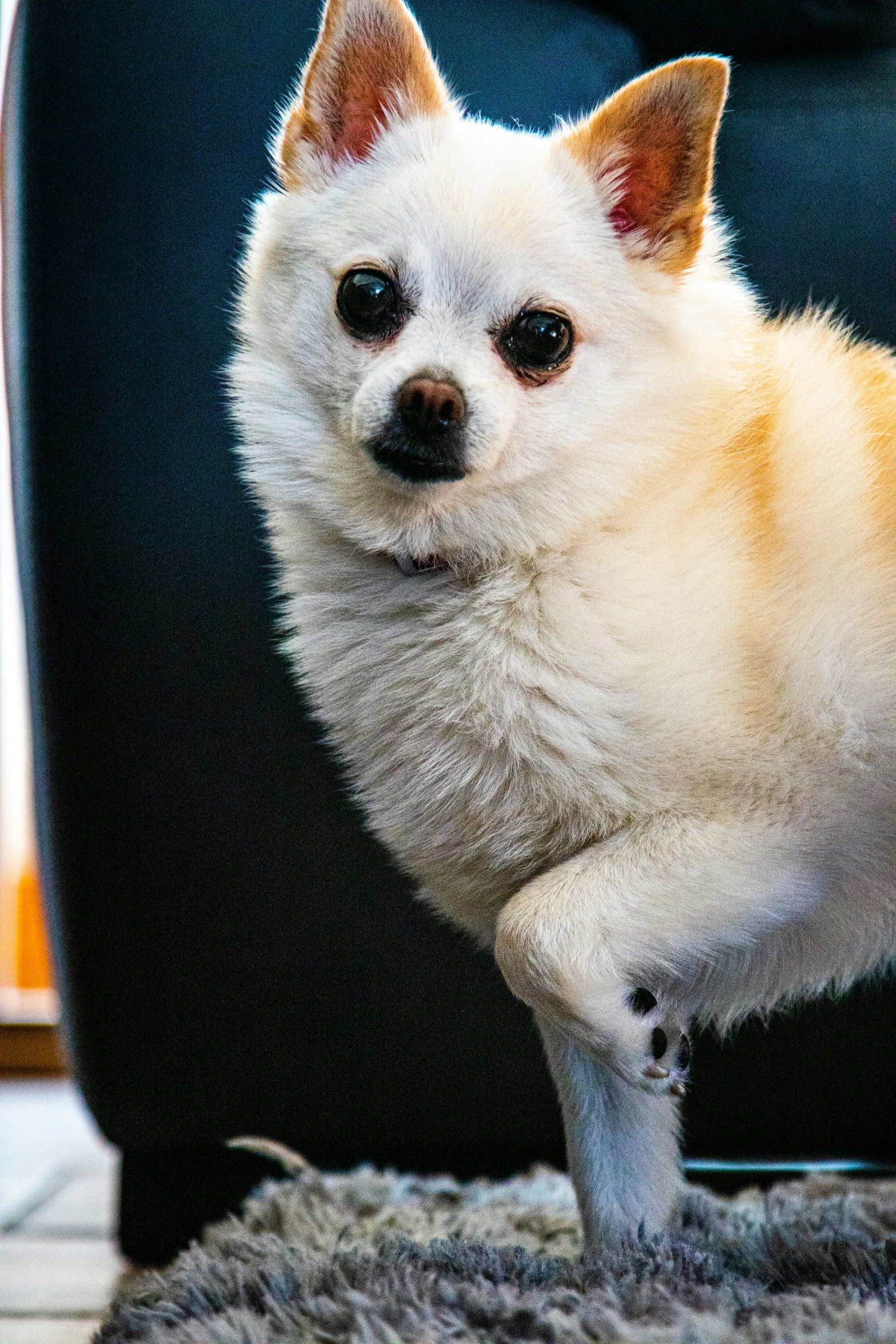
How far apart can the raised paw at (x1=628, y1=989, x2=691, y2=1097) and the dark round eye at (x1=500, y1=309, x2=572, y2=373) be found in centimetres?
44

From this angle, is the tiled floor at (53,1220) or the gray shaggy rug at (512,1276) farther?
the tiled floor at (53,1220)

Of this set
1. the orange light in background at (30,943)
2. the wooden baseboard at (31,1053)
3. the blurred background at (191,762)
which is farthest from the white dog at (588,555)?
the wooden baseboard at (31,1053)

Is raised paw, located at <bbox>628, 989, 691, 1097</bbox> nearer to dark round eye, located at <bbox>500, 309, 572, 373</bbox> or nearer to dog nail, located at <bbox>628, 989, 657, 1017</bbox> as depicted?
dog nail, located at <bbox>628, 989, 657, 1017</bbox>

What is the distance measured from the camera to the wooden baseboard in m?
2.00

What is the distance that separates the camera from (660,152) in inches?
34.3

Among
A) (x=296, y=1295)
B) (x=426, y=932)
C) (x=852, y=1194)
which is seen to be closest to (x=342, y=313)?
(x=426, y=932)

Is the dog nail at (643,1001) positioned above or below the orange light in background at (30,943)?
above

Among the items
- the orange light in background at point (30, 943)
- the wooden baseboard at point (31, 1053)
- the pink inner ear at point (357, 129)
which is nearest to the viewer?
the pink inner ear at point (357, 129)

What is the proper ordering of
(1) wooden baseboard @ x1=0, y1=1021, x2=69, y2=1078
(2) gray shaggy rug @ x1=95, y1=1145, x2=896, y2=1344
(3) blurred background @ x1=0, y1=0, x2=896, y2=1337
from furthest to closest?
(1) wooden baseboard @ x1=0, y1=1021, x2=69, y2=1078
(3) blurred background @ x1=0, y1=0, x2=896, y2=1337
(2) gray shaggy rug @ x1=95, y1=1145, x2=896, y2=1344

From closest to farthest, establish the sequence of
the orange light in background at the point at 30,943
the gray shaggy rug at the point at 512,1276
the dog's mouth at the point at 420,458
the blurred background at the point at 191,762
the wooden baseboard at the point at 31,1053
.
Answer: the gray shaggy rug at the point at 512,1276, the dog's mouth at the point at 420,458, the blurred background at the point at 191,762, the orange light in background at the point at 30,943, the wooden baseboard at the point at 31,1053

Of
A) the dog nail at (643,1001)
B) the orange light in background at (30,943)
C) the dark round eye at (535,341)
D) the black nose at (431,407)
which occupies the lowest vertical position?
the orange light in background at (30,943)

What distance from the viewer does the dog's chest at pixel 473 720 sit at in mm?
832

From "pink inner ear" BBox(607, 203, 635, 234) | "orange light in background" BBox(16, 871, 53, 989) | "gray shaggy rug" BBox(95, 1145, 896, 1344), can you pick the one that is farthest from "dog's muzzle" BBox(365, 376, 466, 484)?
"orange light in background" BBox(16, 871, 53, 989)

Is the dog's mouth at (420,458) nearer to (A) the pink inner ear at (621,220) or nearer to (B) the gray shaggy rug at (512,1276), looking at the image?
(A) the pink inner ear at (621,220)
